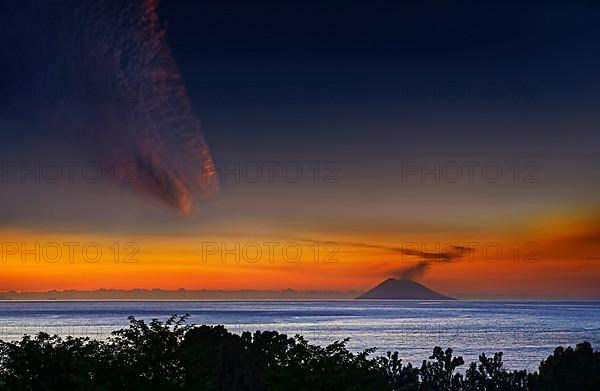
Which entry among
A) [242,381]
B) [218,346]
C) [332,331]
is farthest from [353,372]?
[332,331]

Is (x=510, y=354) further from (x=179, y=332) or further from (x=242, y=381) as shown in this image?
(x=179, y=332)

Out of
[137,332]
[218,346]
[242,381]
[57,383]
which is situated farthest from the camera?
[218,346]

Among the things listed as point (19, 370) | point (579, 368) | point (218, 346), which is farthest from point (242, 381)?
point (19, 370)

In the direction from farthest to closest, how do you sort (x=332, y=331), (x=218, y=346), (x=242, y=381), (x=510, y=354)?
1. (x=332, y=331)
2. (x=510, y=354)
3. (x=218, y=346)
4. (x=242, y=381)

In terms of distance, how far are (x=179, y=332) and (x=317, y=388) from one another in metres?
6.12

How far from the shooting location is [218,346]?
6059 cm

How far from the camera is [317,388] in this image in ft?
94.2

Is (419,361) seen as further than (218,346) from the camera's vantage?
Yes

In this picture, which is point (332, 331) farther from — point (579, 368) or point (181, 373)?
point (181, 373)

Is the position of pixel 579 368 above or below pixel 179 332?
below

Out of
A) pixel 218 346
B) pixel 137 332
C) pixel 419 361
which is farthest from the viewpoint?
pixel 419 361

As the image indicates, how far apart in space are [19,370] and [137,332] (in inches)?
179

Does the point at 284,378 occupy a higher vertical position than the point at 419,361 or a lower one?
higher

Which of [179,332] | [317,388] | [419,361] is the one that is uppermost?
[179,332]
